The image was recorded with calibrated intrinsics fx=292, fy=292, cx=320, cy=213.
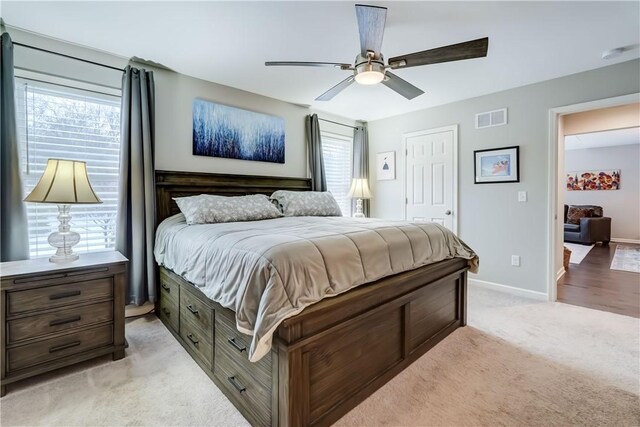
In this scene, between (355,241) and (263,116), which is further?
(263,116)

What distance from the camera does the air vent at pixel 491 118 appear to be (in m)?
3.70

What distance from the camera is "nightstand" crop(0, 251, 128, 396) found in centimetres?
174

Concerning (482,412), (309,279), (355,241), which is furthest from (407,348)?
(309,279)

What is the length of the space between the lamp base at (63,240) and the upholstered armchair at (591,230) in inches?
374

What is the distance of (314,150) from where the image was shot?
436cm

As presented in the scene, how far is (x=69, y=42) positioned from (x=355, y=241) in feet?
9.96

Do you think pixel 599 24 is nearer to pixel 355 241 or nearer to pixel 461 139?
pixel 461 139

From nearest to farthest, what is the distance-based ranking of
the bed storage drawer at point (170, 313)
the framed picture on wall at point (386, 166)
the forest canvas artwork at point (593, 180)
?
1. the bed storage drawer at point (170, 313)
2. the framed picture on wall at point (386, 166)
3. the forest canvas artwork at point (593, 180)

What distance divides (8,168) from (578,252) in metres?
8.88

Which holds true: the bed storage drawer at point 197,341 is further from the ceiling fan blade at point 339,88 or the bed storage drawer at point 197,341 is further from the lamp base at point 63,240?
the ceiling fan blade at point 339,88

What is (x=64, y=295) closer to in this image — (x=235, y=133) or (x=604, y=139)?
(x=235, y=133)

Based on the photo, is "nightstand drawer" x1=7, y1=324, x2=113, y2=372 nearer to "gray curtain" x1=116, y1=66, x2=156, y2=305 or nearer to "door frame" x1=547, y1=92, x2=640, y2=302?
"gray curtain" x1=116, y1=66, x2=156, y2=305

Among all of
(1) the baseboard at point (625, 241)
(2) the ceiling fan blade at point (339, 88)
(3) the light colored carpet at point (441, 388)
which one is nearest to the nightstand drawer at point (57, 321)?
(3) the light colored carpet at point (441, 388)

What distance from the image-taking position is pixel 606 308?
3.10m
